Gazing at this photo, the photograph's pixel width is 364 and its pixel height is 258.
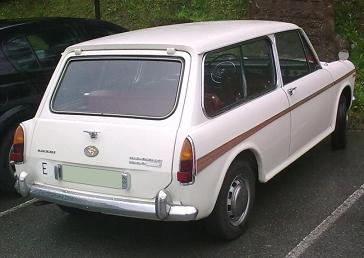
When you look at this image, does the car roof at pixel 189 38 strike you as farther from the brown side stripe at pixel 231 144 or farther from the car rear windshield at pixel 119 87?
the brown side stripe at pixel 231 144

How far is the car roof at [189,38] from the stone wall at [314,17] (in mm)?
3598

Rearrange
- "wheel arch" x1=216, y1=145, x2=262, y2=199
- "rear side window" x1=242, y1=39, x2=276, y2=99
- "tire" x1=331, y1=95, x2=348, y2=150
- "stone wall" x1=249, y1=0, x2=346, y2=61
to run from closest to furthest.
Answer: "wheel arch" x1=216, y1=145, x2=262, y2=199, "rear side window" x1=242, y1=39, x2=276, y2=99, "tire" x1=331, y1=95, x2=348, y2=150, "stone wall" x1=249, y1=0, x2=346, y2=61

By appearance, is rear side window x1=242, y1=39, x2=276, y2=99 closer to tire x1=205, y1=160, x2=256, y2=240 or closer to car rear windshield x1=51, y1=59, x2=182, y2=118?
tire x1=205, y1=160, x2=256, y2=240

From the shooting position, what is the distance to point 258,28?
462cm

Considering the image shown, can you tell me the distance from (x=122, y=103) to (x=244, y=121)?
894mm

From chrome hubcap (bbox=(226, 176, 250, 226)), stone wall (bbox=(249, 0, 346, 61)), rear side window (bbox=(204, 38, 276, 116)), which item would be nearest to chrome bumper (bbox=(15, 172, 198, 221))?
chrome hubcap (bbox=(226, 176, 250, 226))

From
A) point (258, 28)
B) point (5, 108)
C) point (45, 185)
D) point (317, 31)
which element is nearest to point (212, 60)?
point (258, 28)

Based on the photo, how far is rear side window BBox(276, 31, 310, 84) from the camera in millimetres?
4836

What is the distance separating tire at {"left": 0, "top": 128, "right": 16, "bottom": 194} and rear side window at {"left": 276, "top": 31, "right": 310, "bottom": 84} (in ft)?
8.42

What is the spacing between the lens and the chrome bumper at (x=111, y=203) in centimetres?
348

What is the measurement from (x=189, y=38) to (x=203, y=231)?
1.48 m

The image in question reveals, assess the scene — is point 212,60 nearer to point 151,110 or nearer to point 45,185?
point 151,110

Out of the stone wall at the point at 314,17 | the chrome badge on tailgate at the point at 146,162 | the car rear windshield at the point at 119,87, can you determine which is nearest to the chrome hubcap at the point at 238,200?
the chrome badge on tailgate at the point at 146,162

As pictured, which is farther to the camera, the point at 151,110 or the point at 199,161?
the point at 151,110
